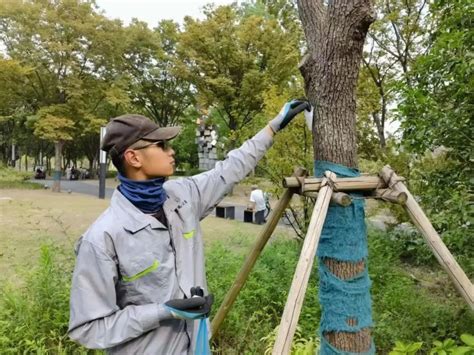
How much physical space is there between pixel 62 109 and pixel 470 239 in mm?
19716

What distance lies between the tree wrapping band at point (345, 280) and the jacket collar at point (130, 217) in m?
0.93

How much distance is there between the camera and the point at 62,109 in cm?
→ 1984

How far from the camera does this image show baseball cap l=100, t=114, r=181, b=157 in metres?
1.81

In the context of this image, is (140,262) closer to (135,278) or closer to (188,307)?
(135,278)

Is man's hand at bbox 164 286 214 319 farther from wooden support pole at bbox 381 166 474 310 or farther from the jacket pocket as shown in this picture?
wooden support pole at bbox 381 166 474 310

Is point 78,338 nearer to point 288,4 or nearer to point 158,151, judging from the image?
point 158,151

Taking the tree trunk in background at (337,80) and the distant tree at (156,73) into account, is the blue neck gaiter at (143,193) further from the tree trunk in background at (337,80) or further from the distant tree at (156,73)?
the distant tree at (156,73)

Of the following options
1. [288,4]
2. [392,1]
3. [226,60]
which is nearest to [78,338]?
[288,4]

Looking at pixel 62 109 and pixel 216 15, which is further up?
pixel 216 15

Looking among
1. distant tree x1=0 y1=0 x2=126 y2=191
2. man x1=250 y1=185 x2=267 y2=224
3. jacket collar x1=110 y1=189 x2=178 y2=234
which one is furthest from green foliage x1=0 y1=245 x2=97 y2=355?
distant tree x1=0 y1=0 x2=126 y2=191

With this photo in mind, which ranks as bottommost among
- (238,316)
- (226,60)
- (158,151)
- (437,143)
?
(238,316)

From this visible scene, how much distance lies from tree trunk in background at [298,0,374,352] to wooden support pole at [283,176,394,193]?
192 millimetres

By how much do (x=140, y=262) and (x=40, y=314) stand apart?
2.40m

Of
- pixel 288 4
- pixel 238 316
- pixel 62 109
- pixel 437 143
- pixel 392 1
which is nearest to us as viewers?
pixel 437 143
